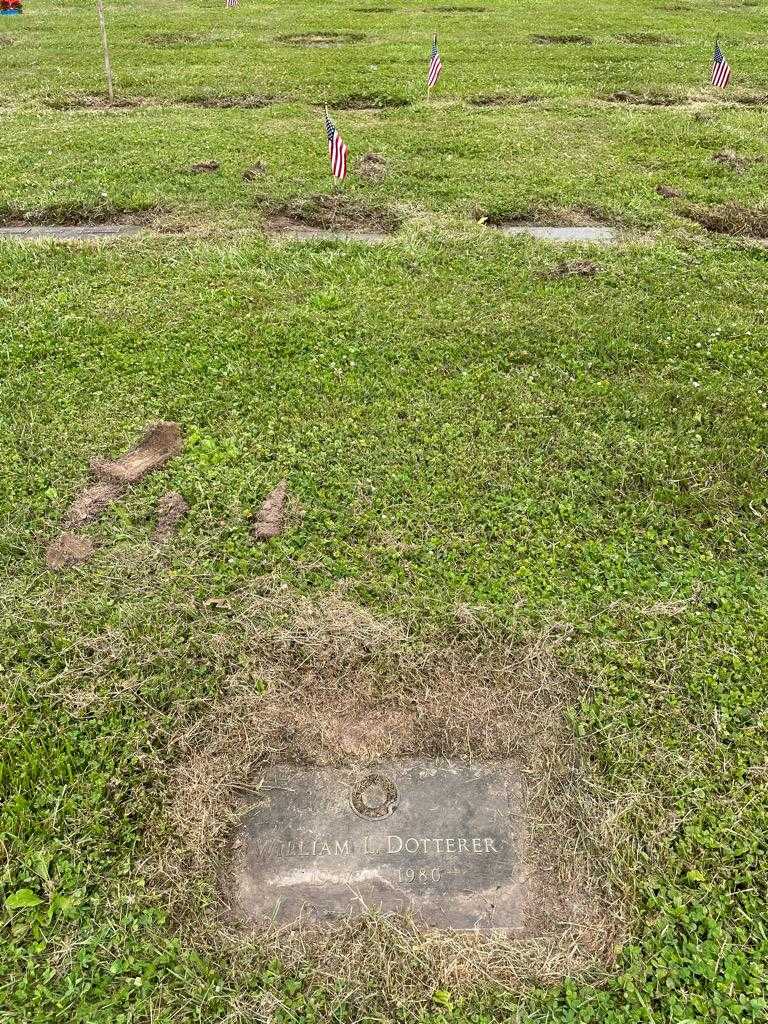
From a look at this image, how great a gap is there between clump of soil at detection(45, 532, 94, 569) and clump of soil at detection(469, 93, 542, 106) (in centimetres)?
1106

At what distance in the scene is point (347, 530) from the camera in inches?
166

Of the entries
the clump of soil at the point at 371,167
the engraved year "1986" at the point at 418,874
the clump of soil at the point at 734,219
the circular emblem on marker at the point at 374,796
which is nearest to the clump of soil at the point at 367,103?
the clump of soil at the point at 371,167

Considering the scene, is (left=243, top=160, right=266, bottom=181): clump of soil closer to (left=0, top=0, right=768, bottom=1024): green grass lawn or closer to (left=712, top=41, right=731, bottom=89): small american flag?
(left=0, top=0, right=768, bottom=1024): green grass lawn

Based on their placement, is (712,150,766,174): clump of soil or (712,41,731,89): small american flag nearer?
(712,150,766,174): clump of soil

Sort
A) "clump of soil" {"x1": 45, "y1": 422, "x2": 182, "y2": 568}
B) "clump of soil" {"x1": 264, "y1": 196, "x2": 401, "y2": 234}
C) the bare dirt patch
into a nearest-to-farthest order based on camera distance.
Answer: the bare dirt patch
"clump of soil" {"x1": 45, "y1": 422, "x2": 182, "y2": 568}
"clump of soil" {"x1": 264, "y1": 196, "x2": 401, "y2": 234}

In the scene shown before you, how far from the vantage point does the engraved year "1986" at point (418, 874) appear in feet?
9.22

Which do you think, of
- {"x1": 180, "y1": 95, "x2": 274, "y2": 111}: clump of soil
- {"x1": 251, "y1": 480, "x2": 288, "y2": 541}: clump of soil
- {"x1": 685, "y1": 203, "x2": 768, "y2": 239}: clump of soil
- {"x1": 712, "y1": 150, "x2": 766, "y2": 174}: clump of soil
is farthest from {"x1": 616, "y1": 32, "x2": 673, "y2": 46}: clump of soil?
{"x1": 251, "y1": 480, "x2": 288, "y2": 541}: clump of soil

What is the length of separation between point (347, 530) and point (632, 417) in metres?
2.23

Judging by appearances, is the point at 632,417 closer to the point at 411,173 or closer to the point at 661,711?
the point at 661,711

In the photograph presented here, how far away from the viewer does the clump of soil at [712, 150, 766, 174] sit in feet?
29.2

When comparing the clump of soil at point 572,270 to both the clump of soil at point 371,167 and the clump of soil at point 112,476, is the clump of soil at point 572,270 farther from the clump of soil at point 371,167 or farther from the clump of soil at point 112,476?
the clump of soil at point 112,476

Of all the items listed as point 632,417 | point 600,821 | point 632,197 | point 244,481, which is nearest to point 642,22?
point 632,197

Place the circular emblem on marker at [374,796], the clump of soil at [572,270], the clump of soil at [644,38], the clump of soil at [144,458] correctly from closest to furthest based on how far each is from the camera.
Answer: the circular emblem on marker at [374,796] → the clump of soil at [144,458] → the clump of soil at [572,270] → the clump of soil at [644,38]

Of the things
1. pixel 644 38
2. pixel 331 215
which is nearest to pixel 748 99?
pixel 644 38
